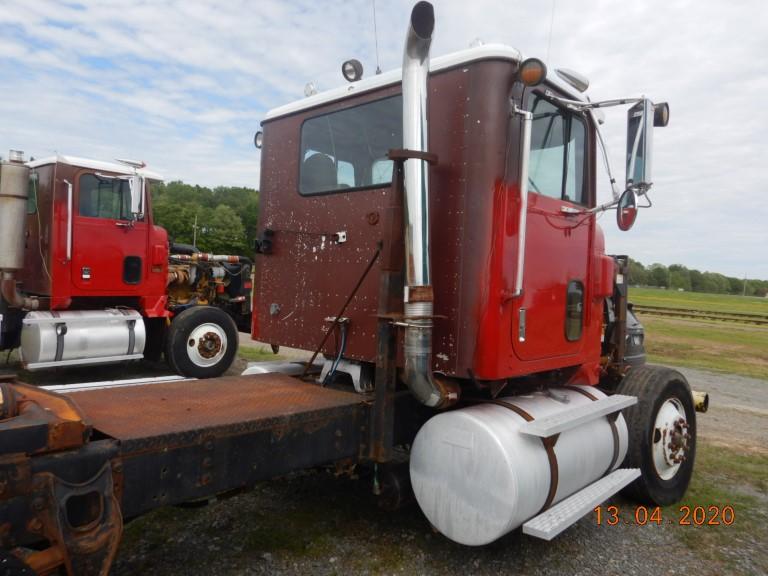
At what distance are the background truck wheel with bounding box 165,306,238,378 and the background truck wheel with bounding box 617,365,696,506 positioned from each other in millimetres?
5953

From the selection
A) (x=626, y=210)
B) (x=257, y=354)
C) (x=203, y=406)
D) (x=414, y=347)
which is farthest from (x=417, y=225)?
(x=257, y=354)

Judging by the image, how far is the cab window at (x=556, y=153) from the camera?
3.65 m

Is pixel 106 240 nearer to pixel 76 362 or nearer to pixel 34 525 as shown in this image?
pixel 76 362

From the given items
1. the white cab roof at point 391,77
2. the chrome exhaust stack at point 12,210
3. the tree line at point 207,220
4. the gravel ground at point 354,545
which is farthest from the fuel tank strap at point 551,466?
the tree line at point 207,220

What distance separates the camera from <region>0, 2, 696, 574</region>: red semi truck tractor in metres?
2.25

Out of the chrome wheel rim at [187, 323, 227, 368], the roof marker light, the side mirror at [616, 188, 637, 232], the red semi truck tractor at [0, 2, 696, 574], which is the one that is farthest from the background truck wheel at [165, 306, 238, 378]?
the side mirror at [616, 188, 637, 232]

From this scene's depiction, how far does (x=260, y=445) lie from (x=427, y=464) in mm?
964

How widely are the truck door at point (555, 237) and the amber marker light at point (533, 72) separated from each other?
312 millimetres

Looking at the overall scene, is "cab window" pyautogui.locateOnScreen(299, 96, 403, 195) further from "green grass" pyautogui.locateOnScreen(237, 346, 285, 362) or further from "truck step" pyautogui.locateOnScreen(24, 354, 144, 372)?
"green grass" pyautogui.locateOnScreen(237, 346, 285, 362)

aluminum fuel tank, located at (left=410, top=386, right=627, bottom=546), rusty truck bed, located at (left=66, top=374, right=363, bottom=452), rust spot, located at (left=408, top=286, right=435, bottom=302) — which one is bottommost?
aluminum fuel tank, located at (left=410, top=386, right=627, bottom=546)

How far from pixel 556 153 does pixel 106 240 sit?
21.5 feet

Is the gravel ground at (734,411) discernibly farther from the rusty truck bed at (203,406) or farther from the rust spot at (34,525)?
the rust spot at (34,525)

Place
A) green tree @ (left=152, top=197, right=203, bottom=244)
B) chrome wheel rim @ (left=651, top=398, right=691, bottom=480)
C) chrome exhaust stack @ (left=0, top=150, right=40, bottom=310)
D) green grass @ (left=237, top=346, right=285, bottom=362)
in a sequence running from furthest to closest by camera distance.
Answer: green tree @ (left=152, top=197, right=203, bottom=244) < green grass @ (left=237, top=346, right=285, bottom=362) < chrome wheel rim @ (left=651, top=398, right=691, bottom=480) < chrome exhaust stack @ (left=0, top=150, right=40, bottom=310)

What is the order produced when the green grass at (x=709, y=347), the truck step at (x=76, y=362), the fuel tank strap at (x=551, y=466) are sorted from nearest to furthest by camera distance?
the fuel tank strap at (x=551, y=466)
the truck step at (x=76, y=362)
the green grass at (x=709, y=347)
